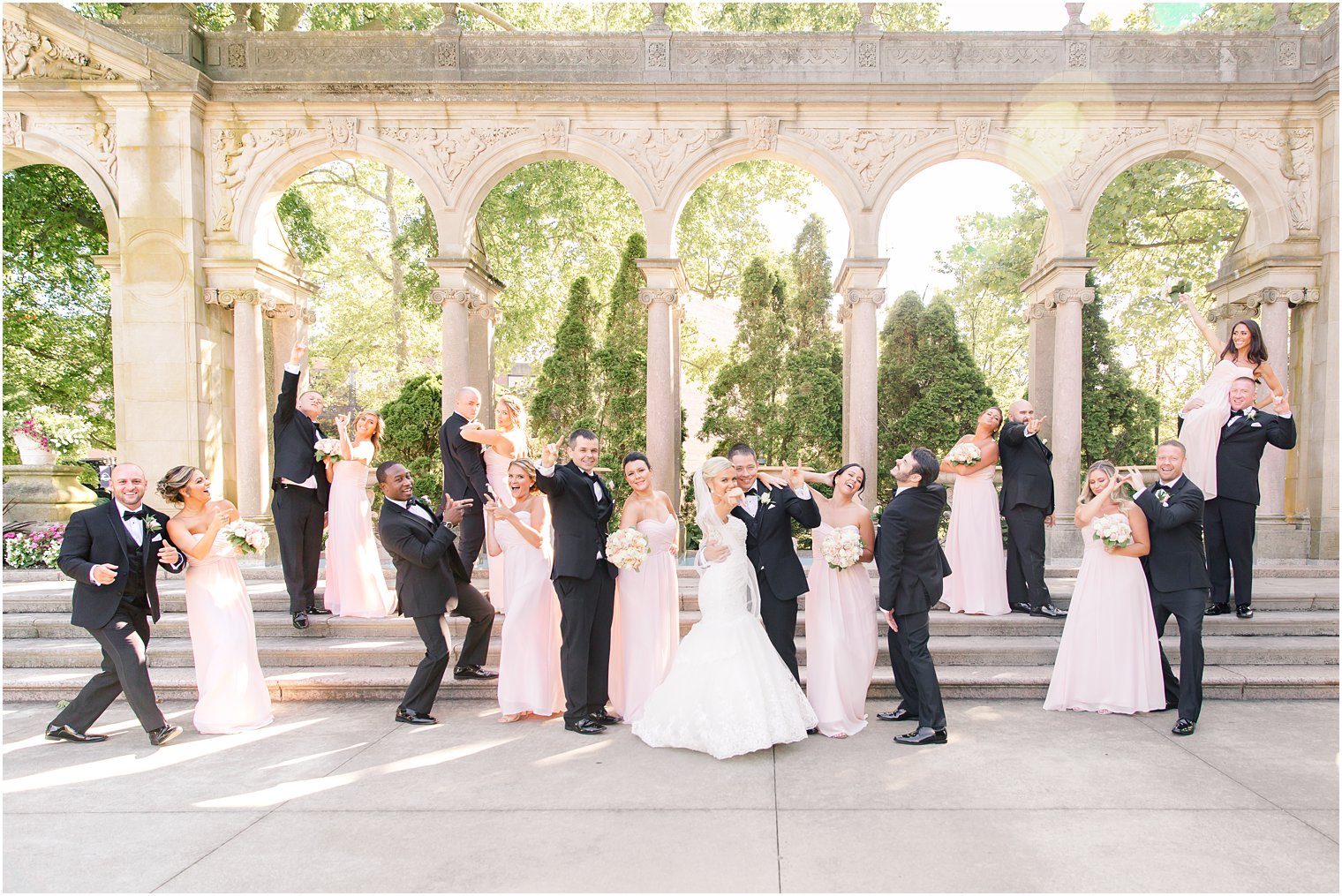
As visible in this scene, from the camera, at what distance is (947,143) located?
9875 millimetres

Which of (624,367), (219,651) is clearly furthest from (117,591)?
(624,367)

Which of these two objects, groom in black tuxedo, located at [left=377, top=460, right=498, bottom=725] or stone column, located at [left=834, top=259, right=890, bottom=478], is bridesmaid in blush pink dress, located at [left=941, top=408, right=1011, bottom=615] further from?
groom in black tuxedo, located at [left=377, top=460, right=498, bottom=725]

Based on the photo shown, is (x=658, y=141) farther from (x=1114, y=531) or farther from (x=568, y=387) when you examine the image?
(x=1114, y=531)

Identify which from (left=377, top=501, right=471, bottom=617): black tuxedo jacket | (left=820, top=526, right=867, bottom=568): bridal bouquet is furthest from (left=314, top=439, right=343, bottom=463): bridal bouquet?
(left=820, top=526, right=867, bottom=568): bridal bouquet

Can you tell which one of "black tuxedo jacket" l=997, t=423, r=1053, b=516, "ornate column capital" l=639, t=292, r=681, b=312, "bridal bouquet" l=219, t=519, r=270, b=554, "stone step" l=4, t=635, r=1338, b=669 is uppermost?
"ornate column capital" l=639, t=292, r=681, b=312

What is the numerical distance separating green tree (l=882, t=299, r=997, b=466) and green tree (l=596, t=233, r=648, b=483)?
5.01m

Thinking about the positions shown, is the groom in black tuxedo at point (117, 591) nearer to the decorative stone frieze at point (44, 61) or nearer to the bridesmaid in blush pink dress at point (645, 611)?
the bridesmaid in blush pink dress at point (645, 611)

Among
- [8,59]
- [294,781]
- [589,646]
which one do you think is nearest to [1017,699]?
[589,646]

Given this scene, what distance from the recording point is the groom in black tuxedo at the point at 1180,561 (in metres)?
5.42

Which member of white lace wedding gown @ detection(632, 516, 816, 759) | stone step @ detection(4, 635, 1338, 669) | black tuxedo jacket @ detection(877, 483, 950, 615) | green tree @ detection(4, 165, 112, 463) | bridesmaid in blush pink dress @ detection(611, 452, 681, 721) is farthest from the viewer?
green tree @ detection(4, 165, 112, 463)

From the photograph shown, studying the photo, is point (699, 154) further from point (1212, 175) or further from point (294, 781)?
point (1212, 175)

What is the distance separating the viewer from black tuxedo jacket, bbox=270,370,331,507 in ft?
23.5

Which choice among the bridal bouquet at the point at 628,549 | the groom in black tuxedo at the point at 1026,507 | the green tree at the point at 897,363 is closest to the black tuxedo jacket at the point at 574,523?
the bridal bouquet at the point at 628,549

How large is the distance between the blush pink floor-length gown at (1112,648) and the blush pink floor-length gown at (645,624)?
3.00m
